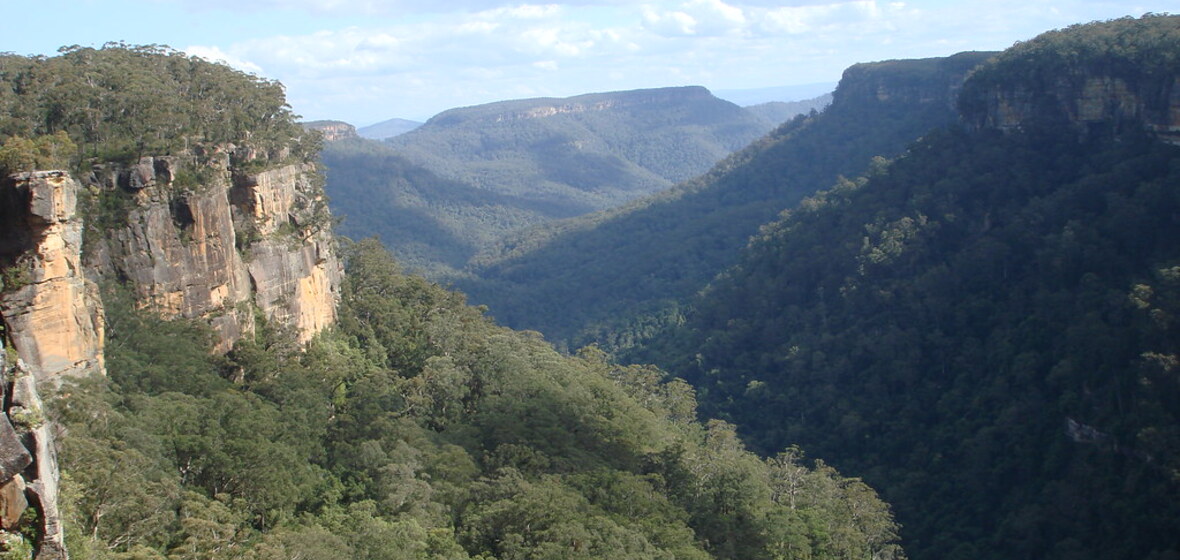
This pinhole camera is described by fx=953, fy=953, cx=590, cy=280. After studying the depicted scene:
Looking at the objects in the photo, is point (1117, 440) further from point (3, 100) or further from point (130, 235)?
point (3, 100)

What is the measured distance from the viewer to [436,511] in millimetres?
27000

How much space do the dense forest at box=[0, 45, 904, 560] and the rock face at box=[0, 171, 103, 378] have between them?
80 cm

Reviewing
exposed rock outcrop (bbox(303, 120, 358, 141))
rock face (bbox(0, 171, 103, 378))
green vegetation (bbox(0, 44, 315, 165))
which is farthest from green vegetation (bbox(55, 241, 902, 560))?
exposed rock outcrop (bbox(303, 120, 358, 141))

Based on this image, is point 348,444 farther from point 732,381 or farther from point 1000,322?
point 1000,322

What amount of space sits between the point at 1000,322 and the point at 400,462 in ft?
99.8

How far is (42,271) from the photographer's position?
68.8ft

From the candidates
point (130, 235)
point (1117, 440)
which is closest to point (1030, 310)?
point (1117, 440)

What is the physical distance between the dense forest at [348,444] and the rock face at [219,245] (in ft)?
1.85

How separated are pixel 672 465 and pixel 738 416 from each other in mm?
19066

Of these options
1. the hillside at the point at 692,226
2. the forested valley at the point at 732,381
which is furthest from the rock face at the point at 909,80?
the forested valley at the point at 732,381

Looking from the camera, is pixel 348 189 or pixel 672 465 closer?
pixel 672 465

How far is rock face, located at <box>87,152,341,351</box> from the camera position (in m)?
28.0

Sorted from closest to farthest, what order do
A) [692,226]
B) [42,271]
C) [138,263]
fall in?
[42,271] < [138,263] < [692,226]

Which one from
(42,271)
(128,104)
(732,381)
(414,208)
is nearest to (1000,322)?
(732,381)
